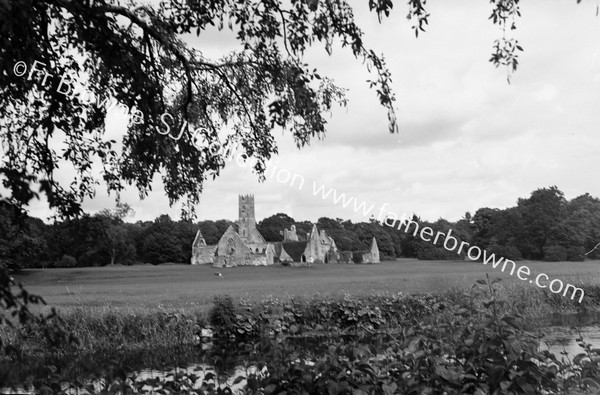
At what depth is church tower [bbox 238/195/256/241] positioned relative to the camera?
83.2m

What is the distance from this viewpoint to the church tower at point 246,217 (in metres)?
A: 83.2

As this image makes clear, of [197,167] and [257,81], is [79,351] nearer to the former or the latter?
[197,167]

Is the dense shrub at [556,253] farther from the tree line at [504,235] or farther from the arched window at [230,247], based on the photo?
the arched window at [230,247]

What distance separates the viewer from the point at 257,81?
9.02 m

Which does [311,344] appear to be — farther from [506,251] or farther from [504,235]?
[504,235]

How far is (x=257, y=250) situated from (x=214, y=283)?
4131 centimetres

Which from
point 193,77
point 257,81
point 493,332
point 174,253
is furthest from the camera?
point 174,253

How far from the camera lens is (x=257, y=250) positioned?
80.1 meters

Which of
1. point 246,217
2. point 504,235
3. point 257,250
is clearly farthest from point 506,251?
point 246,217

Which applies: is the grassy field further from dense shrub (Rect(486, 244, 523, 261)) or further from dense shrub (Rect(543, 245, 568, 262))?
dense shrub (Rect(486, 244, 523, 261))

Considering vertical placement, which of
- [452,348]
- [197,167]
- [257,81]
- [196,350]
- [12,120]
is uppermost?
[257,81]

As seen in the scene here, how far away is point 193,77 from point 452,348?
20.7 feet

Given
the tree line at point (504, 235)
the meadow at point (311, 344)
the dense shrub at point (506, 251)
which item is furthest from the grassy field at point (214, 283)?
the dense shrub at point (506, 251)

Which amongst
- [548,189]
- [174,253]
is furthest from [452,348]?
[174,253]
